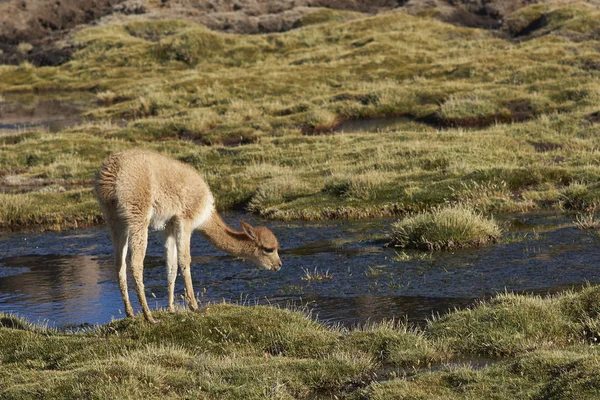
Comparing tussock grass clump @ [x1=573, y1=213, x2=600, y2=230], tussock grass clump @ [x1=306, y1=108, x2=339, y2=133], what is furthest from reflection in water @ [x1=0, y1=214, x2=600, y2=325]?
tussock grass clump @ [x1=306, y1=108, x2=339, y2=133]

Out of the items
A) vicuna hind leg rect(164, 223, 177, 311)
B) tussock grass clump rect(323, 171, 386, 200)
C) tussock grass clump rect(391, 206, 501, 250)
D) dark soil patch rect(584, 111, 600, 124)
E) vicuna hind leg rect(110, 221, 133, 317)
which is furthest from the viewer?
dark soil patch rect(584, 111, 600, 124)

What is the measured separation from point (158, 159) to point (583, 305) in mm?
6033

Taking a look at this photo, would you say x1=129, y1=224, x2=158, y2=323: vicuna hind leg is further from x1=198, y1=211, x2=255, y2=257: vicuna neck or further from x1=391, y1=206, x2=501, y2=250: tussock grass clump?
x1=391, y1=206, x2=501, y2=250: tussock grass clump

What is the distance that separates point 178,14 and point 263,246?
71.3 m

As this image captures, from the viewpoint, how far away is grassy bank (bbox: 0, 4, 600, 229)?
21656 mm

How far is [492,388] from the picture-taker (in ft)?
29.1

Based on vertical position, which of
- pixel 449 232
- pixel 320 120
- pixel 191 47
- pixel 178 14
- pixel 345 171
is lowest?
pixel 178 14

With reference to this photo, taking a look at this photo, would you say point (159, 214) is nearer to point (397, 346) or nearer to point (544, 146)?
point (397, 346)

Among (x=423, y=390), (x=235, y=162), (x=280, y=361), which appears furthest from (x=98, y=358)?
(x=235, y=162)

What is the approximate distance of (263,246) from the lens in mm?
12844

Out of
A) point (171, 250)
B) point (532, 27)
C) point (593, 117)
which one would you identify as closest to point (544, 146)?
point (593, 117)

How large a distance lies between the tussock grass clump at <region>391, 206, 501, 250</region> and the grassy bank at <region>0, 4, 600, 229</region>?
275 centimetres

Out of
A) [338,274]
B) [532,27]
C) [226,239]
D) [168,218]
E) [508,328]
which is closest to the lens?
[508,328]

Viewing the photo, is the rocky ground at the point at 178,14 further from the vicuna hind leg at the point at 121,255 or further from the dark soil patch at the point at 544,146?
the vicuna hind leg at the point at 121,255
